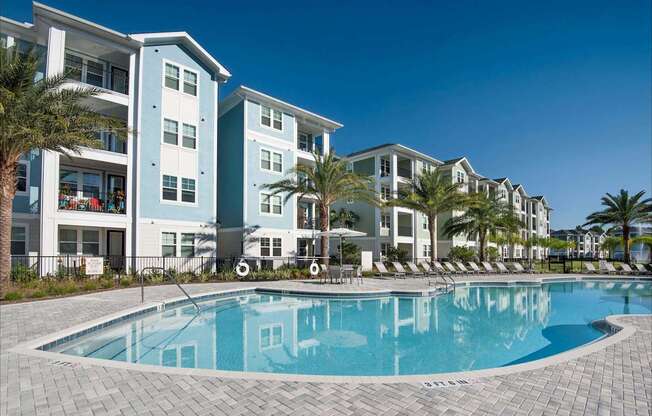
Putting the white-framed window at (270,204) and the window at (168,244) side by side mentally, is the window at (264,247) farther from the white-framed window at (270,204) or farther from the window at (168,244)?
the window at (168,244)

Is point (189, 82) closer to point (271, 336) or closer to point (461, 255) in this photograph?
point (271, 336)

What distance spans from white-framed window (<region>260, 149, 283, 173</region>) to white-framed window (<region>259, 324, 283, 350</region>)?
15.4m

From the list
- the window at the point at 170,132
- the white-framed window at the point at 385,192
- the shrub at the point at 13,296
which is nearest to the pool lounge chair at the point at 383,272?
the white-framed window at the point at 385,192

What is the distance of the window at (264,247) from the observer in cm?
2357

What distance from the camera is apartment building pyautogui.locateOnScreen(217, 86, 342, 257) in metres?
23.2

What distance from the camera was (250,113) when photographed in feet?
77.7

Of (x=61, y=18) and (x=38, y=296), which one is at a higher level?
(x=61, y=18)

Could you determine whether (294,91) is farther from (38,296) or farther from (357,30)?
(38,296)

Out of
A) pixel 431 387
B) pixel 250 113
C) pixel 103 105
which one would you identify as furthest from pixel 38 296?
pixel 250 113

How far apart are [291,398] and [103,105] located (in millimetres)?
20317

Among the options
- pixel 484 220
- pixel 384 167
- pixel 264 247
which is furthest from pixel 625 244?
pixel 264 247

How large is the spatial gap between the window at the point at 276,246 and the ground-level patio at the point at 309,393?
18.3 meters

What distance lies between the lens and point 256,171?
2378 cm

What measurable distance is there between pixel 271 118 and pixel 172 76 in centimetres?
692
